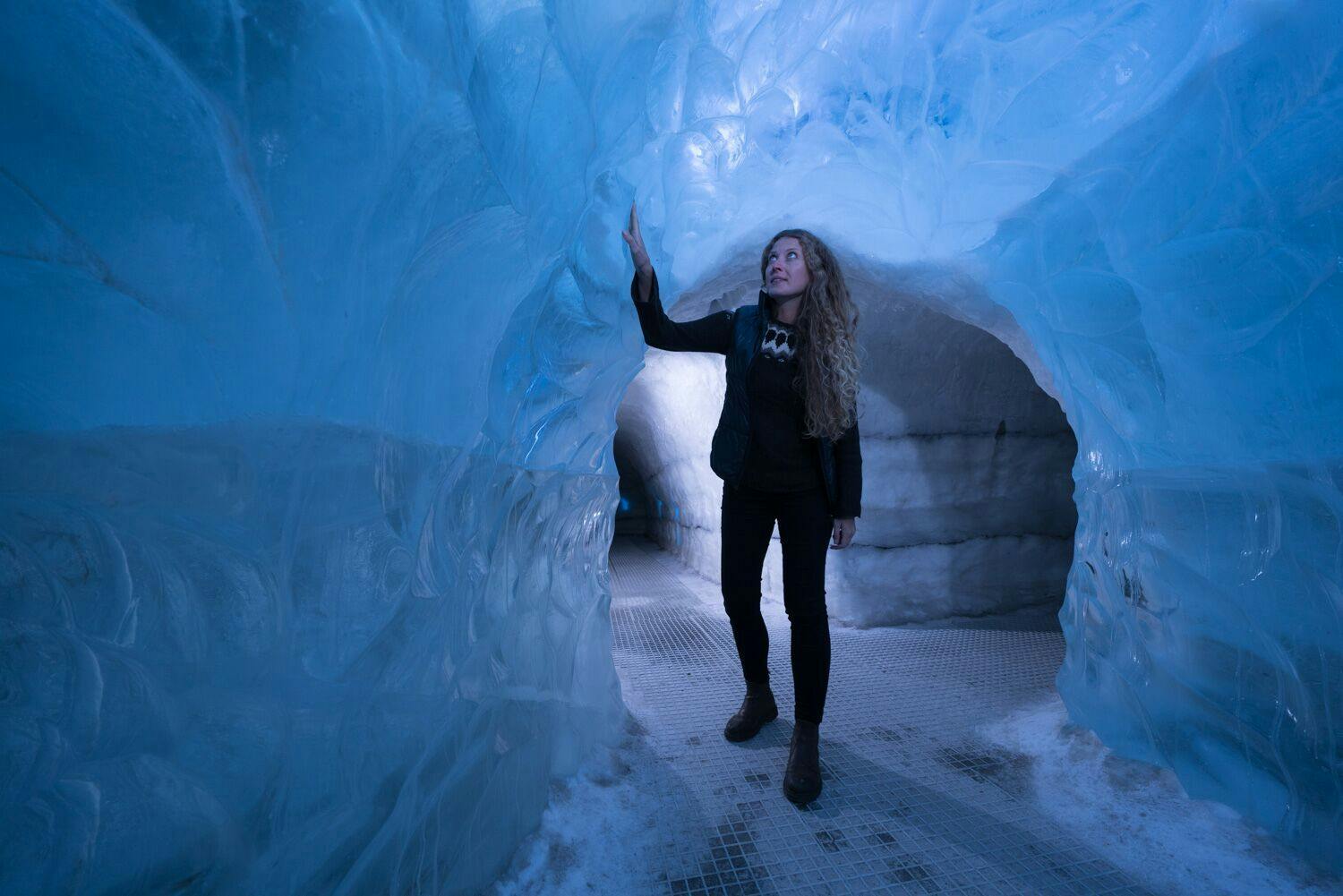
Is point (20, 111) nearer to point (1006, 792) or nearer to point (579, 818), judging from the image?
point (579, 818)

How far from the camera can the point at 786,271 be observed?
1976 mm

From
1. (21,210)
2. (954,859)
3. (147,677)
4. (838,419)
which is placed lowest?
(954,859)

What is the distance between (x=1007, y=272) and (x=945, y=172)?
42 centimetres

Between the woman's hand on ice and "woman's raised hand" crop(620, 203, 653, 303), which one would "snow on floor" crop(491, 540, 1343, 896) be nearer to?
the woman's hand on ice

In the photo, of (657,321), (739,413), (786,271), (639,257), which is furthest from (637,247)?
(739,413)

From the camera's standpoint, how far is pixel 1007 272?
7.87ft

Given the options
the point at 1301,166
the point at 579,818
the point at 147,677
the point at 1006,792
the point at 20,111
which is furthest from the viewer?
the point at 1006,792

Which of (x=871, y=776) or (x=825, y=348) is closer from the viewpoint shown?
(x=825, y=348)

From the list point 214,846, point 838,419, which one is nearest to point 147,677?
point 214,846

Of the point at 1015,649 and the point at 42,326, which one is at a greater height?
the point at 42,326

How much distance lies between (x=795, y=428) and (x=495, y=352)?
901 mm

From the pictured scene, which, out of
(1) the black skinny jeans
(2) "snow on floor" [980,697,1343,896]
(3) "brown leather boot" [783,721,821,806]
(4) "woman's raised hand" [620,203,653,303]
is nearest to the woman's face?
(4) "woman's raised hand" [620,203,653,303]

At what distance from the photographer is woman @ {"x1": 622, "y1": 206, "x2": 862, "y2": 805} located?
6.22ft

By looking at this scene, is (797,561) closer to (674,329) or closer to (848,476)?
(848,476)
